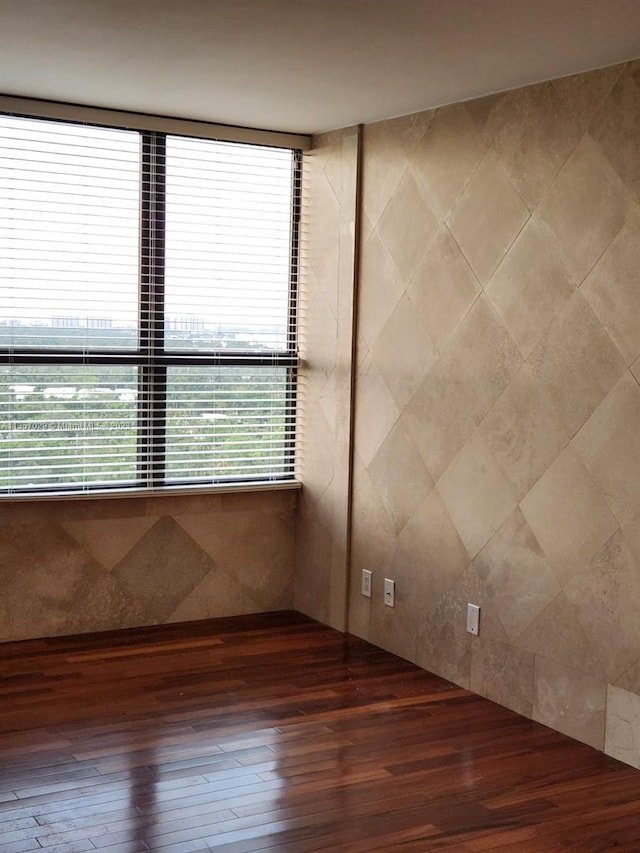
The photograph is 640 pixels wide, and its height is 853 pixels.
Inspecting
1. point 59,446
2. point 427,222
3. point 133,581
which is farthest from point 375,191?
point 133,581

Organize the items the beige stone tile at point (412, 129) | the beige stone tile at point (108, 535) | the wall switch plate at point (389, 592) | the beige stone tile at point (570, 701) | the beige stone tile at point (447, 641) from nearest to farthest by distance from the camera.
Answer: the beige stone tile at point (570, 701), the beige stone tile at point (447, 641), the beige stone tile at point (412, 129), the wall switch plate at point (389, 592), the beige stone tile at point (108, 535)

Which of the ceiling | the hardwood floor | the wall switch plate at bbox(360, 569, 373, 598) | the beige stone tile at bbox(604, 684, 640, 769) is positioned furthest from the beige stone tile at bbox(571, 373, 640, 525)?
the wall switch plate at bbox(360, 569, 373, 598)

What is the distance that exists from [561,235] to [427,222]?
2.64ft

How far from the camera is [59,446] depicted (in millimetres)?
4746

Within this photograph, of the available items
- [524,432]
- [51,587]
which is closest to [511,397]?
[524,432]

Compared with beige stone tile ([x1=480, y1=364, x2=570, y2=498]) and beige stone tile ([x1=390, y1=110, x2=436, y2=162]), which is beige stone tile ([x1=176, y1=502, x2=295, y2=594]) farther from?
beige stone tile ([x1=390, y1=110, x2=436, y2=162])

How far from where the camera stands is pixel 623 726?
3.53 metres

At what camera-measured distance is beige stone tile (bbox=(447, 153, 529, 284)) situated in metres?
3.96

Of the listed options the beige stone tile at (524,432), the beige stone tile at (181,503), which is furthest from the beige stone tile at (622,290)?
the beige stone tile at (181,503)

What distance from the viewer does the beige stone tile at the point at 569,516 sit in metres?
3.62

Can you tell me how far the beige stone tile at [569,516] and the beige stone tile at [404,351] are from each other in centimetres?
84

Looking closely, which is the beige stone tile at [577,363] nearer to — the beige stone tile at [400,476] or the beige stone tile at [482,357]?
the beige stone tile at [482,357]

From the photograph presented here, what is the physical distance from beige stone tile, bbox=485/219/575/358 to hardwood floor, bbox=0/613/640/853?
Answer: 1.46m

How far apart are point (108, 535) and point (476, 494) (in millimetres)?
1801
